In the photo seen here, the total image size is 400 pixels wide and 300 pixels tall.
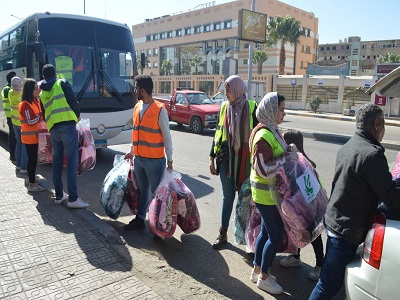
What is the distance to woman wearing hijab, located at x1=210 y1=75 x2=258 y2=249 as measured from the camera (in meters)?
3.89

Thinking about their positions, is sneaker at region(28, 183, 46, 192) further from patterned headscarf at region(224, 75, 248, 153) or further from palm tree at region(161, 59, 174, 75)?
palm tree at region(161, 59, 174, 75)

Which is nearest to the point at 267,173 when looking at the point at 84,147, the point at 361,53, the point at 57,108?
the point at 57,108

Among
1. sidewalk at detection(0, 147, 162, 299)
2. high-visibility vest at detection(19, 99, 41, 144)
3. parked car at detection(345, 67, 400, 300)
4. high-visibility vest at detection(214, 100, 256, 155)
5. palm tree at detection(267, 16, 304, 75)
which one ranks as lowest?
sidewalk at detection(0, 147, 162, 299)

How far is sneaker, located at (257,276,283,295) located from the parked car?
1009mm

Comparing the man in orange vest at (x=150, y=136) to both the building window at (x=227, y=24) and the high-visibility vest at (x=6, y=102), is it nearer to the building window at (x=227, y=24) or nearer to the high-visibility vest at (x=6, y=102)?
the high-visibility vest at (x=6, y=102)

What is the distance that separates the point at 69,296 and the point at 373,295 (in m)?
2.30

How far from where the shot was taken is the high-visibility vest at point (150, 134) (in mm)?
4285

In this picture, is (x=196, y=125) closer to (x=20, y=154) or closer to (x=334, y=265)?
(x=20, y=154)

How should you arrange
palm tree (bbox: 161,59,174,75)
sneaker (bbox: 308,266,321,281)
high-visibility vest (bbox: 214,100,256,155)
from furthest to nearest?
palm tree (bbox: 161,59,174,75)
high-visibility vest (bbox: 214,100,256,155)
sneaker (bbox: 308,266,321,281)

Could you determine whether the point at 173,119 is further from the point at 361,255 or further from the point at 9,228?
the point at 361,255

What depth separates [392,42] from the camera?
284 ft

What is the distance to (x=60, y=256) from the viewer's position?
147 inches

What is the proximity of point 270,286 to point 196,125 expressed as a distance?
458 inches

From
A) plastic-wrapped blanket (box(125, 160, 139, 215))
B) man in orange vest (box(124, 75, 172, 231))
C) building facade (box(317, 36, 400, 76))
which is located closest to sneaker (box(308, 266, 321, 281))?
man in orange vest (box(124, 75, 172, 231))
